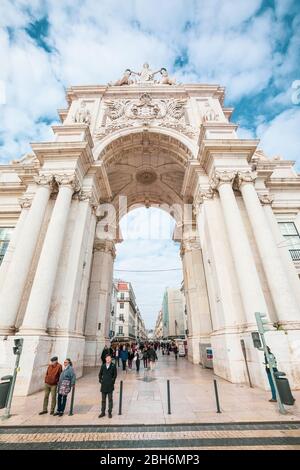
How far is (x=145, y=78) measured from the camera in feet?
75.5

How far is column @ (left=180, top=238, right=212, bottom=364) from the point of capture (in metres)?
17.6

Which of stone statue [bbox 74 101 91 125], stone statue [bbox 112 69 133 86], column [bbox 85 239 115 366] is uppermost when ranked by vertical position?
stone statue [bbox 112 69 133 86]

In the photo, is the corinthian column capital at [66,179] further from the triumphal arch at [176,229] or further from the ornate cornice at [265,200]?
the ornate cornice at [265,200]

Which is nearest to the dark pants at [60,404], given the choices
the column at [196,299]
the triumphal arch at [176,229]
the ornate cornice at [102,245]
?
the triumphal arch at [176,229]

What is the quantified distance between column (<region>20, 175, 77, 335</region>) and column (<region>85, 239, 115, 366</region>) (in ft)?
26.1

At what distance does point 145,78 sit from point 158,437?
27.5 m

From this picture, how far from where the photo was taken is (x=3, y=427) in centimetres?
530

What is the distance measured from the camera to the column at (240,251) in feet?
33.6

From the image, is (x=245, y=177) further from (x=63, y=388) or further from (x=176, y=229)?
(x=63, y=388)

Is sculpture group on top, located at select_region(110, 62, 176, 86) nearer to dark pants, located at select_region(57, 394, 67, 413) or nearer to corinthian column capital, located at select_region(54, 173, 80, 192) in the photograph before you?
corinthian column capital, located at select_region(54, 173, 80, 192)

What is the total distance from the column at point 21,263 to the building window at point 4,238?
18.7 ft

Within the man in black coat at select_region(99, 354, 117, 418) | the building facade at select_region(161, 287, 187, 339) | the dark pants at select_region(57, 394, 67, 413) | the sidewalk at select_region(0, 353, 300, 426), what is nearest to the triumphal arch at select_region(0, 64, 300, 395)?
the sidewalk at select_region(0, 353, 300, 426)

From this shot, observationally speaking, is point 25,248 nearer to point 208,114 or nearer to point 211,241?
point 211,241

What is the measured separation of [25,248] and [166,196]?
54.9ft
